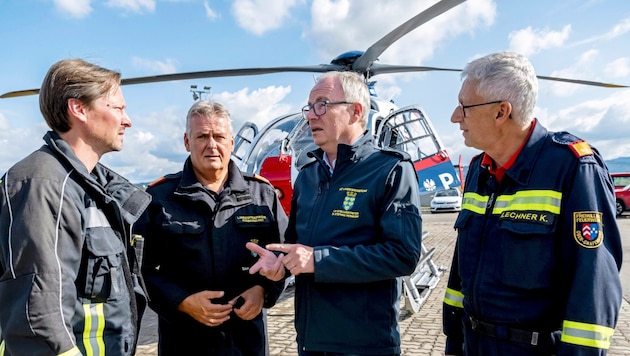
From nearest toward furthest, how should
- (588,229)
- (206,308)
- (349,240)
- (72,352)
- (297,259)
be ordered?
(72,352) → (588,229) → (297,259) → (349,240) → (206,308)

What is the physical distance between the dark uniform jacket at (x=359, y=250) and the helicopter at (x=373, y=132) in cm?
425

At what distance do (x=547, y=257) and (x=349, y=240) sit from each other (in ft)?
2.79

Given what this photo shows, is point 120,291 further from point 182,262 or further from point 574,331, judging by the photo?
point 574,331

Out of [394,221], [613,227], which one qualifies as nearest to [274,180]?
[394,221]

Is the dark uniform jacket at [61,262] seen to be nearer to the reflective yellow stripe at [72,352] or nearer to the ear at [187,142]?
the reflective yellow stripe at [72,352]

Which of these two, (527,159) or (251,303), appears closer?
(527,159)

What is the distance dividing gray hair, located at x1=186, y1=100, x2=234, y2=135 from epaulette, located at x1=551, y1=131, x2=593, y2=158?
1.78 metres

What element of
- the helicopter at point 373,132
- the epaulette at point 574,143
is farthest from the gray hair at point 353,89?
the helicopter at point 373,132

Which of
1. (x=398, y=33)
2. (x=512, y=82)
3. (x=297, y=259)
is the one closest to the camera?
(x=512, y=82)

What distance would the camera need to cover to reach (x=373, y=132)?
22.7 feet

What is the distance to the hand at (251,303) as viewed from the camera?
8.04 ft

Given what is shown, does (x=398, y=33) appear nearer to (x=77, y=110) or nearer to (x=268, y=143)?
(x=268, y=143)

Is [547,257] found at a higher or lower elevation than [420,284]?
higher

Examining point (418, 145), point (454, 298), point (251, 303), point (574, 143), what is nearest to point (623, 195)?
point (418, 145)
